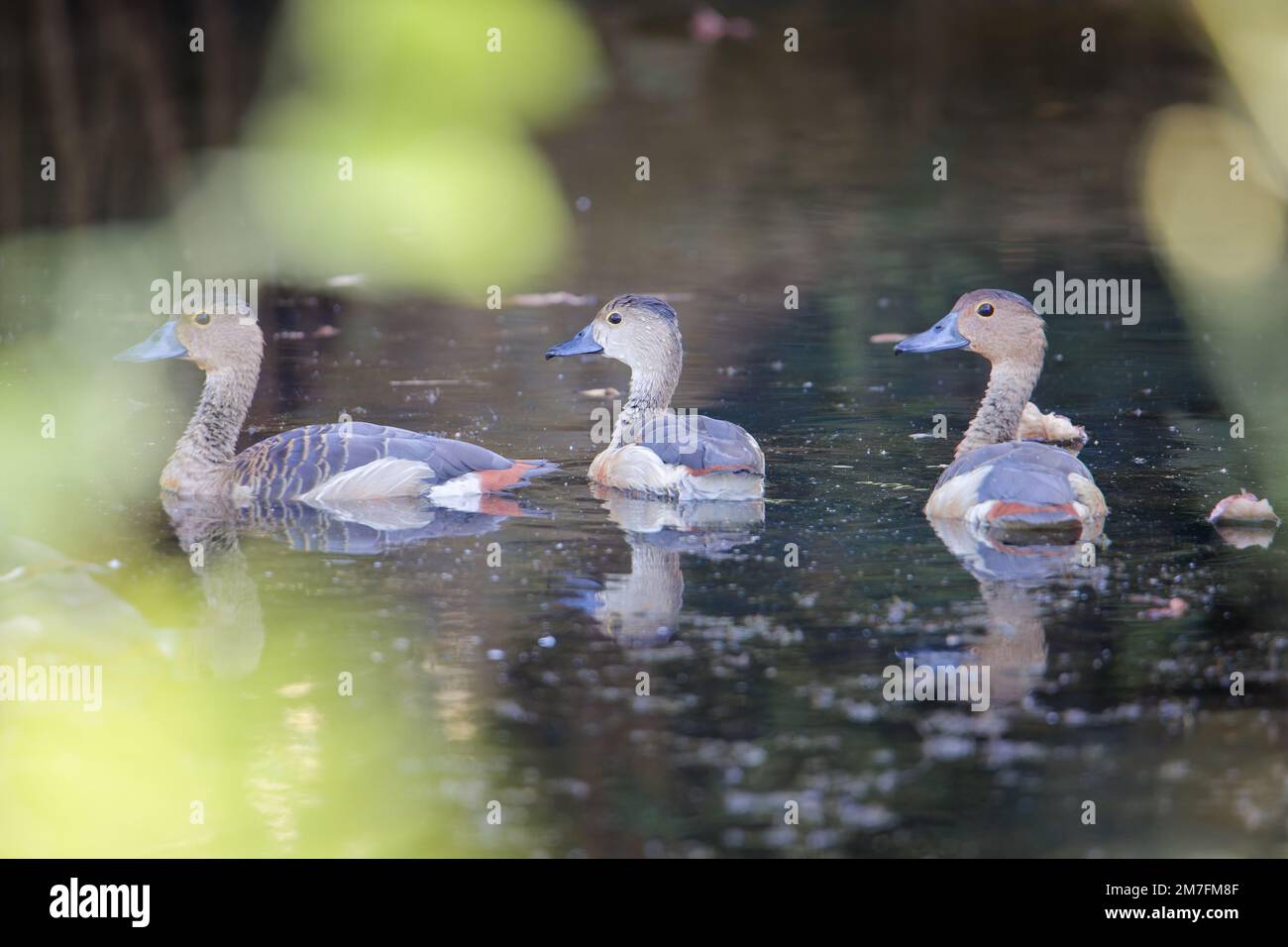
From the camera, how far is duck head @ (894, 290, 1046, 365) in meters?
11.1

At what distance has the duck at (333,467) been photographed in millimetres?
10172

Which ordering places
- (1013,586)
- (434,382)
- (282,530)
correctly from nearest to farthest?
(1013,586), (282,530), (434,382)

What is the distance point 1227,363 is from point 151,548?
7448mm

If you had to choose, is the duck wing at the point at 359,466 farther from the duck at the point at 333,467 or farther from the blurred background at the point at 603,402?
the blurred background at the point at 603,402

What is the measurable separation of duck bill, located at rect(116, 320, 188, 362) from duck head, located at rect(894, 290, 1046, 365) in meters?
3.84

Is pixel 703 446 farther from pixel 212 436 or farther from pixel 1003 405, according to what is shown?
pixel 212 436

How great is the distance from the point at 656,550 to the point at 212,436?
2.64 m

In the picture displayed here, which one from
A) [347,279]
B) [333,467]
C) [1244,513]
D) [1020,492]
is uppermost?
[347,279]

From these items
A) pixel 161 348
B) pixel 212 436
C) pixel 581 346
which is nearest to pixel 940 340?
pixel 581 346

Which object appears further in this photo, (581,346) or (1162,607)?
(581,346)

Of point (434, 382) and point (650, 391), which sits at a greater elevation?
point (434, 382)

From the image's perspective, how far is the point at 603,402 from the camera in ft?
42.2

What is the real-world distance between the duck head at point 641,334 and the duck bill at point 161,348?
2000mm

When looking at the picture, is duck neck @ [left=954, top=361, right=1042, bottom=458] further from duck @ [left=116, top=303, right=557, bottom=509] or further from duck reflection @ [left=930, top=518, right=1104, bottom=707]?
duck @ [left=116, top=303, right=557, bottom=509]
